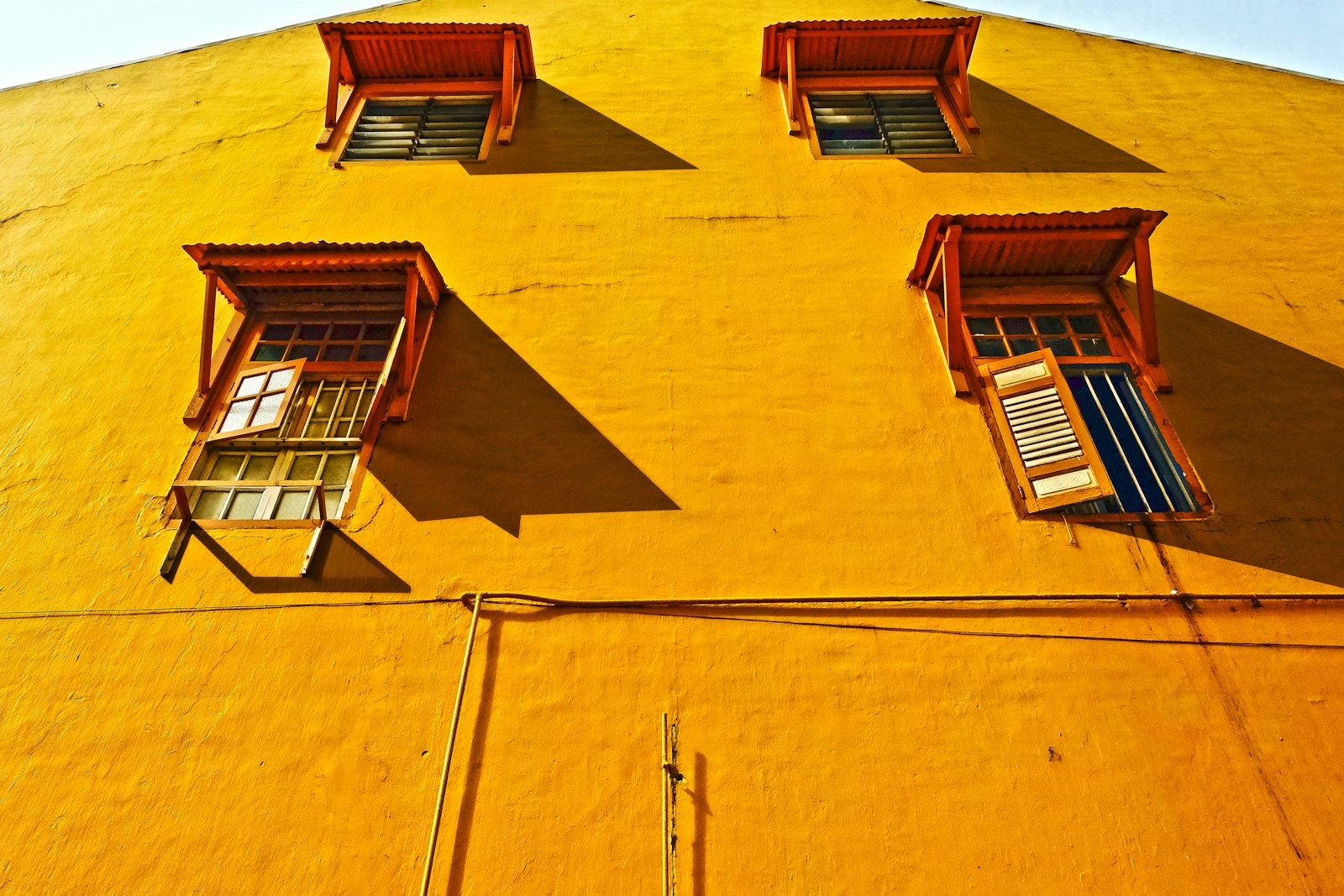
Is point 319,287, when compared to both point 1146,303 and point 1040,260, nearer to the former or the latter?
point 1040,260

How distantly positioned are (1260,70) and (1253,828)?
8382 millimetres

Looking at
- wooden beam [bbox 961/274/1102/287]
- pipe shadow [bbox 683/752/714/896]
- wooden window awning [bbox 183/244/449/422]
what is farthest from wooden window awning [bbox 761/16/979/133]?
pipe shadow [bbox 683/752/714/896]

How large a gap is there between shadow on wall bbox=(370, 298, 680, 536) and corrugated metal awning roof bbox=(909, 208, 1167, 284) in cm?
299

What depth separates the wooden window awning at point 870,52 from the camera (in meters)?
8.73

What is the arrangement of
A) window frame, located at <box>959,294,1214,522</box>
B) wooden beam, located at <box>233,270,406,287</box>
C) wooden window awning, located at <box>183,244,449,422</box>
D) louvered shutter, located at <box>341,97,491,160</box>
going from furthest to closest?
louvered shutter, located at <box>341,97,491,160</box> → wooden beam, located at <box>233,270,406,287</box> → wooden window awning, located at <box>183,244,449,422</box> → window frame, located at <box>959,294,1214,522</box>

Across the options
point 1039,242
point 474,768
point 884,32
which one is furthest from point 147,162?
point 1039,242

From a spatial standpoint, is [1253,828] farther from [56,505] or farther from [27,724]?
[56,505]

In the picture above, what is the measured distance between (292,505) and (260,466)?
0.46 meters

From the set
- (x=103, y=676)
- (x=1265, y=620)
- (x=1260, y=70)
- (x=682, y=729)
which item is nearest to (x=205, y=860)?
(x=103, y=676)

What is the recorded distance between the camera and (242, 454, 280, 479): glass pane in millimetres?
5762

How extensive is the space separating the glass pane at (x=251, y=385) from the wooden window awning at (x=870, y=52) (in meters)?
5.44

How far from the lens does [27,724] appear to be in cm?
474

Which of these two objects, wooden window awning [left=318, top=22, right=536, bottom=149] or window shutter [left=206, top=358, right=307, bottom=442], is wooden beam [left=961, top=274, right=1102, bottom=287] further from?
window shutter [left=206, top=358, right=307, bottom=442]

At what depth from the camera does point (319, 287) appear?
6.50 meters
